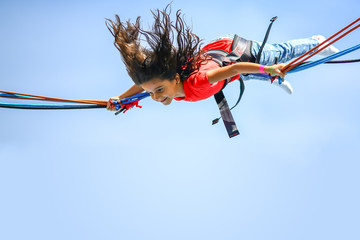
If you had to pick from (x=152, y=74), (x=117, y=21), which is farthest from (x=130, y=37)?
(x=152, y=74)

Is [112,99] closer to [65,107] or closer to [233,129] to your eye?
[65,107]

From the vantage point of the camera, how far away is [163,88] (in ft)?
16.2

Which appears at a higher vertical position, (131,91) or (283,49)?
(131,91)

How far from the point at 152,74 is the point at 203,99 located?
1.00 metres

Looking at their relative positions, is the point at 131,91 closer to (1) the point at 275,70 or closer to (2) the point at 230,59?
(2) the point at 230,59

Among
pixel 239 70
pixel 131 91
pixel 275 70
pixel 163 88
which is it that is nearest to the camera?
pixel 275 70

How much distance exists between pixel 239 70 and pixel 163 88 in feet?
3.13

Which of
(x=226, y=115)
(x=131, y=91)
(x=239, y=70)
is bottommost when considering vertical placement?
(x=226, y=115)

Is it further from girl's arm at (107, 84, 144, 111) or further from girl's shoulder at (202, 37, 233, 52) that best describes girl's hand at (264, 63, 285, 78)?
girl's arm at (107, 84, 144, 111)

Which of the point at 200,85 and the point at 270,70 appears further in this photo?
the point at 200,85

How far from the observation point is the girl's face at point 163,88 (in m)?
4.88

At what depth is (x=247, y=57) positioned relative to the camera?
5746 millimetres

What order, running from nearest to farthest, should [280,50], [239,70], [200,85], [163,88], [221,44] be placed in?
[239,70]
[163,88]
[200,85]
[280,50]
[221,44]

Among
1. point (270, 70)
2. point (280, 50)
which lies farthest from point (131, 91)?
point (280, 50)
